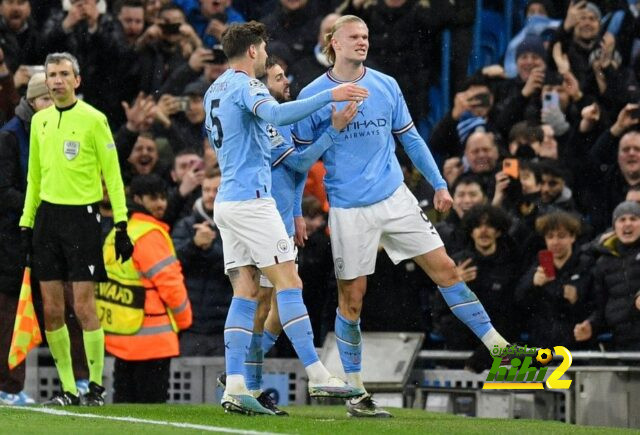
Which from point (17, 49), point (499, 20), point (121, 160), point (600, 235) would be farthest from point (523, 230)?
point (17, 49)

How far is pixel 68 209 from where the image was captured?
9.77 m

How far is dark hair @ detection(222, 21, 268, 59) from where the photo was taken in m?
8.45

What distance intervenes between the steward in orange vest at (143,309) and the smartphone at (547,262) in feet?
9.21

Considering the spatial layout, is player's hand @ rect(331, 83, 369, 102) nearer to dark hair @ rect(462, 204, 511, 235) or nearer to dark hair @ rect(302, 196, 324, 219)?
dark hair @ rect(462, 204, 511, 235)

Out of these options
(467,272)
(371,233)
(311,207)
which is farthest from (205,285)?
(371,233)

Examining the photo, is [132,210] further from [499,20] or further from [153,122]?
[499,20]

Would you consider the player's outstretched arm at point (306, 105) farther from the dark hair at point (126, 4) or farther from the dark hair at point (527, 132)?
the dark hair at point (126, 4)

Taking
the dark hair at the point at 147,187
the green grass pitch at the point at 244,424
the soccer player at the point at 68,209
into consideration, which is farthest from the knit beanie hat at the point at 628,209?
the soccer player at the point at 68,209

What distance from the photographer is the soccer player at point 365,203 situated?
29.1ft

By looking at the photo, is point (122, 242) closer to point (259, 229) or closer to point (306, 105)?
point (259, 229)

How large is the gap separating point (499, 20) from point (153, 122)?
139 inches

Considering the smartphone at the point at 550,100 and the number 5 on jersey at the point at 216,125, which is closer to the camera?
the number 5 on jersey at the point at 216,125

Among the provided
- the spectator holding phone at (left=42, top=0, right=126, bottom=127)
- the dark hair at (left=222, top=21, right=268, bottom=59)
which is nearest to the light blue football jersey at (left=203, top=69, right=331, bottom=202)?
the dark hair at (left=222, top=21, right=268, bottom=59)

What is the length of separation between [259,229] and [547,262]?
12.5 feet
